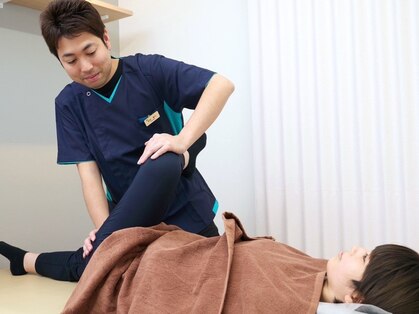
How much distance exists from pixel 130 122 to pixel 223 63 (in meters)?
0.97

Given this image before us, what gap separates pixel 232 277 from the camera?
1084mm

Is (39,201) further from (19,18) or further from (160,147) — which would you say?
(160,147)

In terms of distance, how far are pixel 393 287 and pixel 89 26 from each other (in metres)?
1.12

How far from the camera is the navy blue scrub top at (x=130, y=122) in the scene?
5.17ft

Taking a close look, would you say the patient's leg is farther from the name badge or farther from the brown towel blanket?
the name badge

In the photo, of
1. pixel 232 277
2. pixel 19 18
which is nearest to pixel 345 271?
pixel 232 277

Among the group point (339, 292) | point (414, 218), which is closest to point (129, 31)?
point (414, 218)

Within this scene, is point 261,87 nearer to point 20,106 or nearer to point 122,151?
point 122,151

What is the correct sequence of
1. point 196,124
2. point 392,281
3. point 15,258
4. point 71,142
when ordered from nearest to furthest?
1. point 392,281
2. point 196,124
3. point 71,142
4. point 15,258

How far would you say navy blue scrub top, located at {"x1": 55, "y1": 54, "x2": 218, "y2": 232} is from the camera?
1.58 metres

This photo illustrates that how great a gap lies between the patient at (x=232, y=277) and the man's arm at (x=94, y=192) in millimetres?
423

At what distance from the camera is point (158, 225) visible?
133 centimetres

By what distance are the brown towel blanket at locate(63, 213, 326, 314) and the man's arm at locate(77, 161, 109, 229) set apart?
42cm

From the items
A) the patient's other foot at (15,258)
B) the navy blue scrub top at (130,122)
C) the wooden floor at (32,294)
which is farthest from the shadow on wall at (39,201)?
the navy blue scrub top at (130,122)
